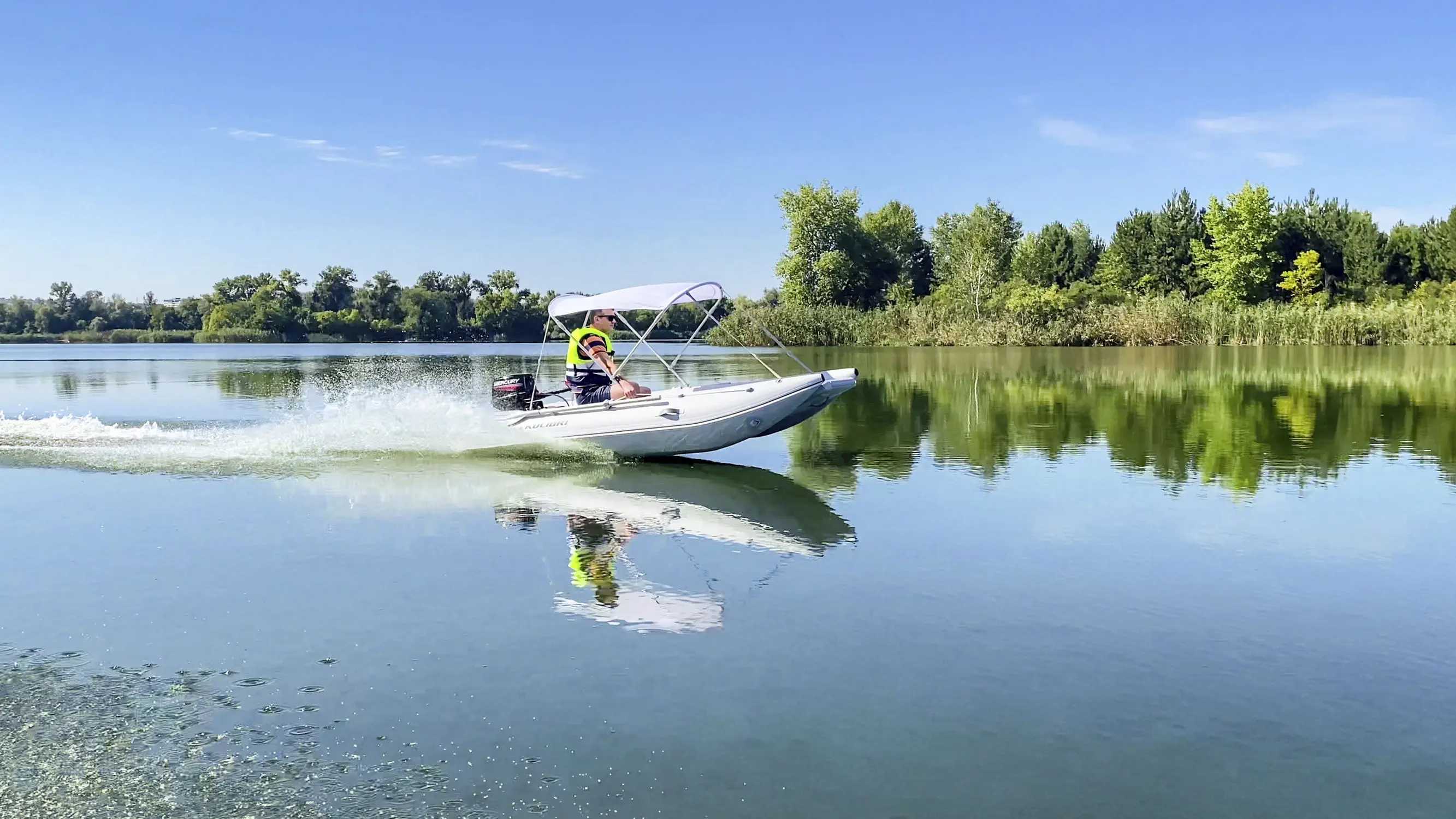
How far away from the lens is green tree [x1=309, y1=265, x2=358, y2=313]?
442 ft

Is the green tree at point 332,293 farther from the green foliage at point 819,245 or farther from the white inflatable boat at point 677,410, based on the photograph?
the white inflatable boat at point 677,410

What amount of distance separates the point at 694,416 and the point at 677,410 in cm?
25

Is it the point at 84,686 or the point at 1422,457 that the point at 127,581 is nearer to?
the point at 84,686

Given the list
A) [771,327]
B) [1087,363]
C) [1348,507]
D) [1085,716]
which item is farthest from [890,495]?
[771,327]

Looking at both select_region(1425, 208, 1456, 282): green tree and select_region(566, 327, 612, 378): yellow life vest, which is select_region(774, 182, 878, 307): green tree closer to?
select_region(1425, 208, 1456, 282): green tree

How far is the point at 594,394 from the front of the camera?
1611 cm

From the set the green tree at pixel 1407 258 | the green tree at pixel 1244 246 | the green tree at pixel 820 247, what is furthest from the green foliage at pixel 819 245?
the green tree at pixel 1407 258

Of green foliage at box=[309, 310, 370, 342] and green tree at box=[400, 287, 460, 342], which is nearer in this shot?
green tree at box=[400, 287, 460, 342]

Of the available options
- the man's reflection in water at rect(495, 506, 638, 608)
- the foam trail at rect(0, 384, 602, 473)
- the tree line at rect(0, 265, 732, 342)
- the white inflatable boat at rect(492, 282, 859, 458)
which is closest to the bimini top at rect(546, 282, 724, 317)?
the white inflatable boat at rect(492, 282, 859, 458)

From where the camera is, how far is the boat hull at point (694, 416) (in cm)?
1527

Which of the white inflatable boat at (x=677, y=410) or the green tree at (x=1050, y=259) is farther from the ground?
the green tree at (x=1050, y=259)

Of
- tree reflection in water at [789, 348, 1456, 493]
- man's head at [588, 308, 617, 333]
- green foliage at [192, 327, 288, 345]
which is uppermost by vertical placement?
green foliage at [192, 327, 288, 345]

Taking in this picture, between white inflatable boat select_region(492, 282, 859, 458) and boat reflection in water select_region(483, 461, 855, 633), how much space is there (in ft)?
1.56

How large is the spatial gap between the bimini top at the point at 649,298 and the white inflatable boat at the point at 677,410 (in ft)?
0.04
